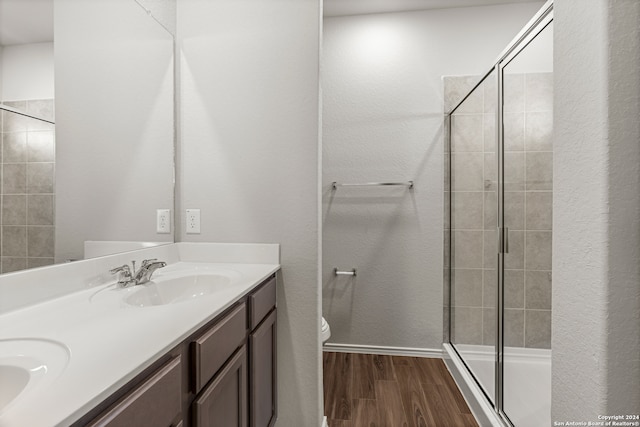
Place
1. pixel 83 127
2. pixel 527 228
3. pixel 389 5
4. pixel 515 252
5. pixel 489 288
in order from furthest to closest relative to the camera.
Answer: pixel 389 5, pixel 489 288, pixel 515 252, pixel 527 228, pixel 83 127

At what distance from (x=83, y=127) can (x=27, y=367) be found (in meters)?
0.89

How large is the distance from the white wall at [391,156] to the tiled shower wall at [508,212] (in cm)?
19

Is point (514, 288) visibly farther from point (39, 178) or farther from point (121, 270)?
point (39, 178)

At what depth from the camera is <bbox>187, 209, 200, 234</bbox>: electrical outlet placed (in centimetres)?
166

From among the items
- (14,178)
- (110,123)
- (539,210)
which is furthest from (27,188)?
(539,210)

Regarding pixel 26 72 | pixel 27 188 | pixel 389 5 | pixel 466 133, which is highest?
pixel 389 5

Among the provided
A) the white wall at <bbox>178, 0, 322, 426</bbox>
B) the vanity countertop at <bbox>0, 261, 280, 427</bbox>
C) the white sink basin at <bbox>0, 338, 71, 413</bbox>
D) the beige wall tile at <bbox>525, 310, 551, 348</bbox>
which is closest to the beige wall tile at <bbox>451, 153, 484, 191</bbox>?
the beige wall tile at <bbox>525, 310, 551, 348</bbox>

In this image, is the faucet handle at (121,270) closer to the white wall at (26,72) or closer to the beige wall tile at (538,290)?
the white wall at (26,72)

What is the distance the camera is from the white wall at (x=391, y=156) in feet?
8.31

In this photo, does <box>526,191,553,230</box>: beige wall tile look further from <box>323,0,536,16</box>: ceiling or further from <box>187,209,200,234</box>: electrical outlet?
<box>323,0,536,16</box>: ceiling

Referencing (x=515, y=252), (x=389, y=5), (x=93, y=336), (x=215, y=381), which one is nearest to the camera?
(x=93, y=336)

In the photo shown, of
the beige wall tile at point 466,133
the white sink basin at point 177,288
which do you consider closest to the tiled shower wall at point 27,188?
the white sink basin at point 177,288

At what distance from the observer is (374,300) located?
8.58ft

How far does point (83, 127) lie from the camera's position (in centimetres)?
118
